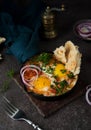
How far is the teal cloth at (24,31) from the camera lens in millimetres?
1036

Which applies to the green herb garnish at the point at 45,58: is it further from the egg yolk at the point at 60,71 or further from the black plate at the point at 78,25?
the black plate at the point at 78,25

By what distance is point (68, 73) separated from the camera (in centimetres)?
90

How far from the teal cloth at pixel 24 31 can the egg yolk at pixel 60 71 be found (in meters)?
0.13

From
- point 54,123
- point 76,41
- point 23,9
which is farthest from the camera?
point 23,9

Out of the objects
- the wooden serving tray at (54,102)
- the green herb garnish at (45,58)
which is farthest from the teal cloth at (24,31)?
the wooden serving tray at (54,102)

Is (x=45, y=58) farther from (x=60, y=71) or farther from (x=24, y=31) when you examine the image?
(x=24, y=31)

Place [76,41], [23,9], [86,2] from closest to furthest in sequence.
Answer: [76,41]
[23,9]
[86,2]

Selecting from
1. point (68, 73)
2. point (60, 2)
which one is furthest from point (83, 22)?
point (68, 73)

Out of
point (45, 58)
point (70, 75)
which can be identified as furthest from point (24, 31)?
point (70, 75)

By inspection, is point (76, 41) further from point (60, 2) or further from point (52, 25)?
point (60, 2)

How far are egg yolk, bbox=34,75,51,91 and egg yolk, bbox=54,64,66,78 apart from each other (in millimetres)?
36

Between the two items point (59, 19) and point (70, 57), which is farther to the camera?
point (59, 19)

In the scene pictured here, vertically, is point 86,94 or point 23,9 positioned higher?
point 23,9

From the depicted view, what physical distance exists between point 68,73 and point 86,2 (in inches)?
20.5
